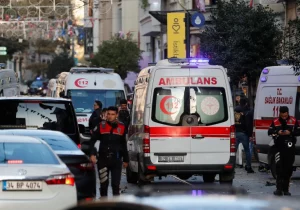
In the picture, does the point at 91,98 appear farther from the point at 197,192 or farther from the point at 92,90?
the point at 197,192

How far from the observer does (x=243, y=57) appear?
33.8 m

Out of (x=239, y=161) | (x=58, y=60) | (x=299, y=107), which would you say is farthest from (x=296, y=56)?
(x=58, y=60)

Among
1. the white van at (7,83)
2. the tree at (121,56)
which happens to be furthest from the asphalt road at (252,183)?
the tree at (121,56)

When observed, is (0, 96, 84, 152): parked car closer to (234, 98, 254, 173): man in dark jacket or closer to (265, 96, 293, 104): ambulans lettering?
(265, 96, 293, 104): ambulans lettering

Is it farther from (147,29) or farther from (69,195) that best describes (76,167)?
(147,29)

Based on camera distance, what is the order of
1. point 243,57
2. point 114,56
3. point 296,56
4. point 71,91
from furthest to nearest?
point 114,56 < point 243,57 < point 71,91 < point 296,56

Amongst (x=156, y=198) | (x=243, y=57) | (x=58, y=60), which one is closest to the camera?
(x=156, y=198)

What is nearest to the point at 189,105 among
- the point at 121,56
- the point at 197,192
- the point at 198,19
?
the point at 197,192

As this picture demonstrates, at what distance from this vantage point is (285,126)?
59.6 feet

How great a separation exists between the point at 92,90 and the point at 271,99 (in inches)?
424

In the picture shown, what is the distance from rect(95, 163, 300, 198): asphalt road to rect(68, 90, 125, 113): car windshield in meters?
7.16

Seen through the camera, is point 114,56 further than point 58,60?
No

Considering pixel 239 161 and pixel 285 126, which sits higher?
pixel 285 126

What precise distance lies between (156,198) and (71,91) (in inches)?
1029
